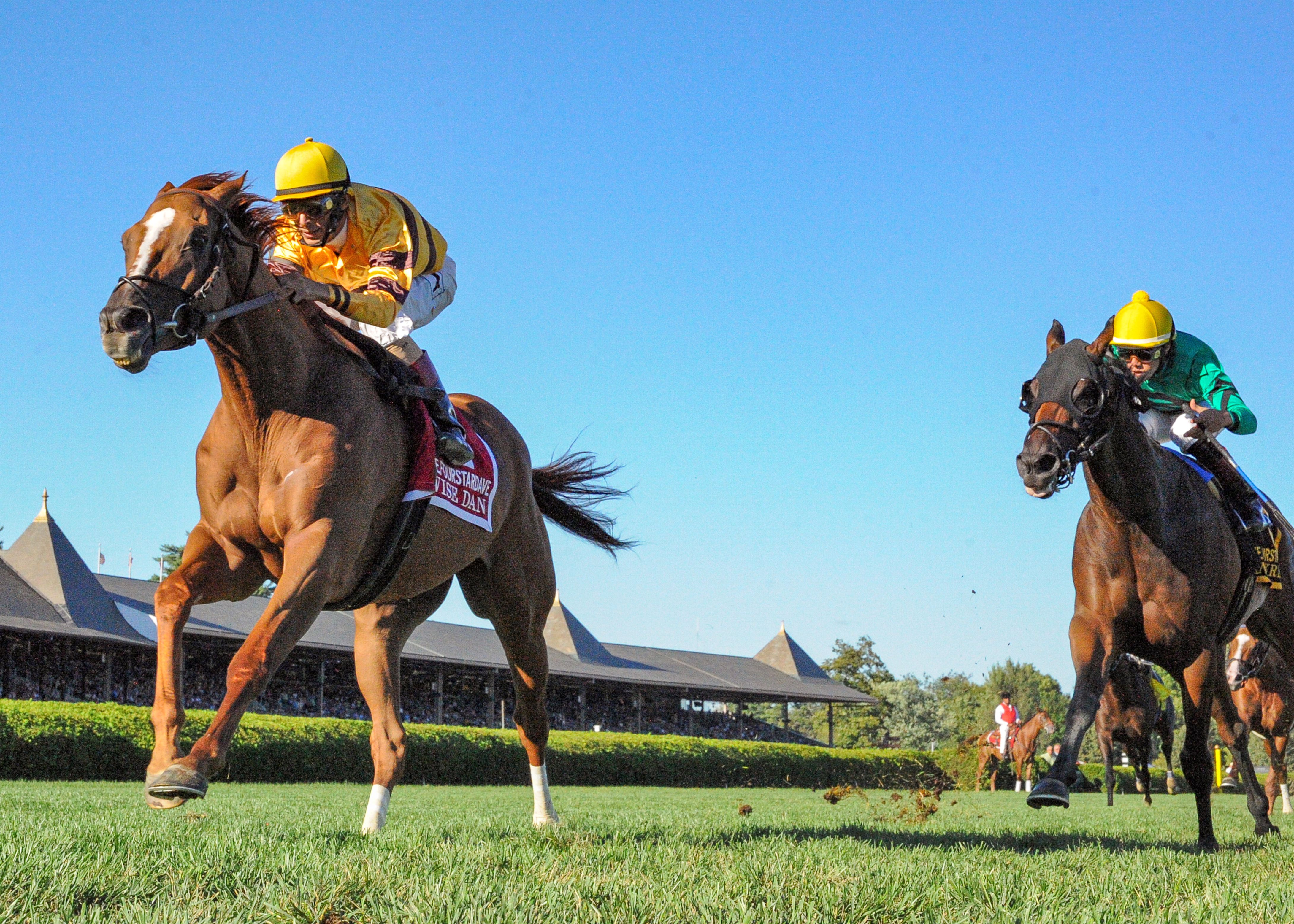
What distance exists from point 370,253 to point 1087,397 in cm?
333

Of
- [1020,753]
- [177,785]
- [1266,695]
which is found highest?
[1266,695]

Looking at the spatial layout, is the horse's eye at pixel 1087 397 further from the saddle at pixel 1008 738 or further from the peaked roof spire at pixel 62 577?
the peaked roof spire at pixel 62 577

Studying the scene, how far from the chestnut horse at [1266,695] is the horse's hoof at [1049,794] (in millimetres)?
6956

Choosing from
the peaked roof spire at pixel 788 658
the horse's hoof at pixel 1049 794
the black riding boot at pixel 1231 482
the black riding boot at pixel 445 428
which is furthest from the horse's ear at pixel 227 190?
the peaked roof spire at pixel 788 658

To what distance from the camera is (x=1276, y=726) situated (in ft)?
38.4

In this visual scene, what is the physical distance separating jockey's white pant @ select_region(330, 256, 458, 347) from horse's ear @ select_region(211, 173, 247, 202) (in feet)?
2.34

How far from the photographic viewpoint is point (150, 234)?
3.98 meters

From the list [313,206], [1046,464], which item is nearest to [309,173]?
[313,206]

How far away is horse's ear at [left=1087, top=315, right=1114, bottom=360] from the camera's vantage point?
5465mm

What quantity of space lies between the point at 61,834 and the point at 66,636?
22.6 m

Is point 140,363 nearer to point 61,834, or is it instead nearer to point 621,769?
point 61,834

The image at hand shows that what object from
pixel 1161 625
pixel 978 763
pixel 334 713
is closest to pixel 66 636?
pixel 334 713

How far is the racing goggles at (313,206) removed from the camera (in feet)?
16.3

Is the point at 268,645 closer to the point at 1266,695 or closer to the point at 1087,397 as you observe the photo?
the point at 1087,397
